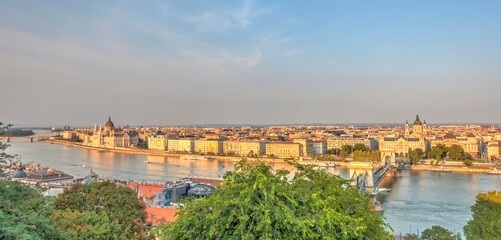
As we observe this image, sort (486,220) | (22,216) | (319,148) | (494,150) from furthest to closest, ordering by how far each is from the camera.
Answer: (319,148) → (494,150) → (486,220) → (22,216)

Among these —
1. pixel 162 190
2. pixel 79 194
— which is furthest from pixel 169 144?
pixel 79 194

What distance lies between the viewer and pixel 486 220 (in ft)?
21.0

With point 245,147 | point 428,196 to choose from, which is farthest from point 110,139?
point 428,196

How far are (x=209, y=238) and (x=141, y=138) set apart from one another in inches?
2195

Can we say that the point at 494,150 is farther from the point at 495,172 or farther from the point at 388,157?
the point at 388,157

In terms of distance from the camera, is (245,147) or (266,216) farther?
(245,147)

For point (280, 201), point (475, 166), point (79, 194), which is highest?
point (280, 201)

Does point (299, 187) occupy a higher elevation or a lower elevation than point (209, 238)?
higher

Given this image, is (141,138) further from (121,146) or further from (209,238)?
(209,238)

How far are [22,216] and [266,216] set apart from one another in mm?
2043

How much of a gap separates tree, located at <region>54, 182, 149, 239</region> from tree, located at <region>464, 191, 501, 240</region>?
19.3 ft

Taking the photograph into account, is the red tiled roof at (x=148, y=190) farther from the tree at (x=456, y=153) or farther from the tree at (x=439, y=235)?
the tree at (x=456, y=153)

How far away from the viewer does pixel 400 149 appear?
103 feet

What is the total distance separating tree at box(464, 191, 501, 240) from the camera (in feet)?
20.0
